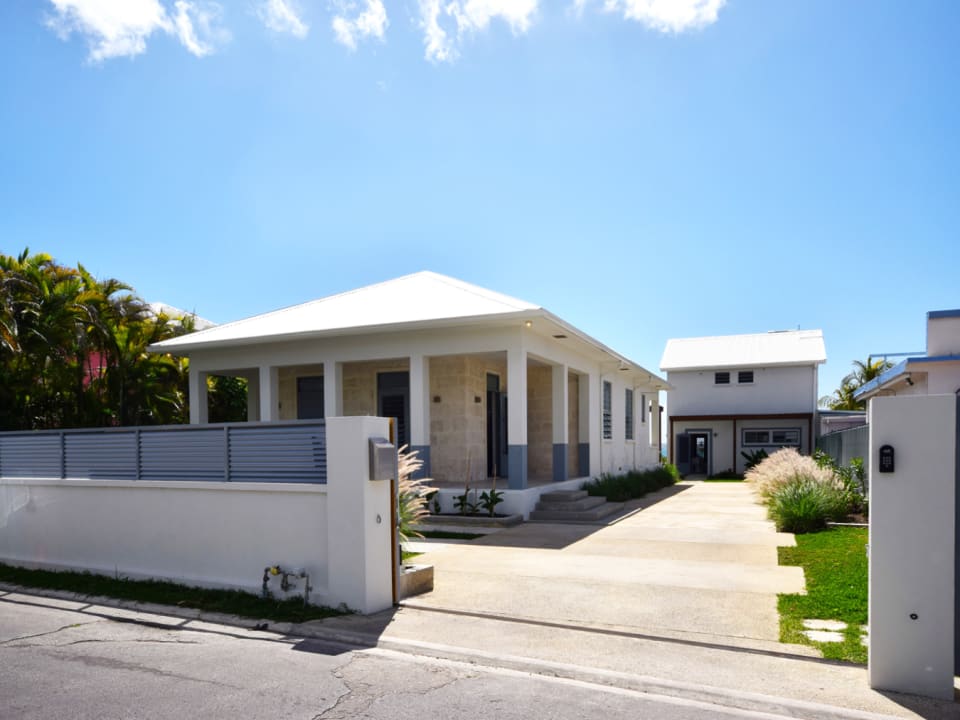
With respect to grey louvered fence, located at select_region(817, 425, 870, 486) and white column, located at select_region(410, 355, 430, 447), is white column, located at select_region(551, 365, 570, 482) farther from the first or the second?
grey louvered fence, located at select_region(817, 425, 870, 486)

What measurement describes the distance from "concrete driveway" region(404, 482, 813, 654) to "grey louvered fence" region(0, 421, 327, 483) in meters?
2.05

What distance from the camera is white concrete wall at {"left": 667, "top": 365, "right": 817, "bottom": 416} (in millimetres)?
32125

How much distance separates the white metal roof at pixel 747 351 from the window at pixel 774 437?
3087 mm

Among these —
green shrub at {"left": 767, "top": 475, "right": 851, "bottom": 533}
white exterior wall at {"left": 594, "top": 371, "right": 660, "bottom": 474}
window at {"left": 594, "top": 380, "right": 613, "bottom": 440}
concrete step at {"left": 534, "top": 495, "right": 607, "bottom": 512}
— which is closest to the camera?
green shrub at {"left": 767, "top": 475, "right": 851, "bottom": 533}

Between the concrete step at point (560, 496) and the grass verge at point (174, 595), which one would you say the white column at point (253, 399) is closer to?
the concrete step at point (560, 496)

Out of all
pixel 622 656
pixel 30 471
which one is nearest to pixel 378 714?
pixel 622 656

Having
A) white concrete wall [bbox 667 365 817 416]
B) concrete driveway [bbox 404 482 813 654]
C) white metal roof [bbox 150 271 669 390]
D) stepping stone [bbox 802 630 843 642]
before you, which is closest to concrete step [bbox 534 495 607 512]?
concrete driveway [bbox 404 482 813 654]

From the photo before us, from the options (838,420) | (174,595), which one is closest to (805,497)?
(174,595)

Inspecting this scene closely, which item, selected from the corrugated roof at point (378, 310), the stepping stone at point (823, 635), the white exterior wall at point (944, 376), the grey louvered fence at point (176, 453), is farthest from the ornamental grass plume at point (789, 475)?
the grey louvered fence at point (176, 453)

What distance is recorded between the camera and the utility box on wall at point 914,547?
15.9 feet

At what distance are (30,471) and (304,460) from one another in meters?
5.23

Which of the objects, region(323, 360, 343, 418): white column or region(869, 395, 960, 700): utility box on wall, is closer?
region(869, 395, 960, 700): utility box on wall

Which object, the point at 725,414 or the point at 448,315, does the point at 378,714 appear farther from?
the point at 725,414

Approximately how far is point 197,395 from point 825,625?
16079 mm
